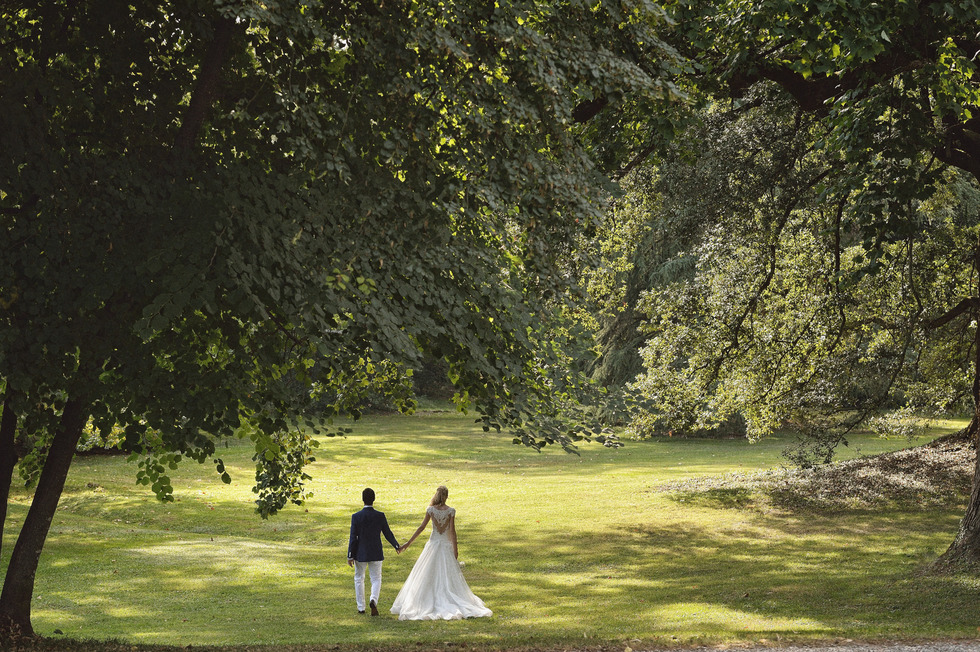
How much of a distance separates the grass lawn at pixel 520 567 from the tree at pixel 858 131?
2.55m

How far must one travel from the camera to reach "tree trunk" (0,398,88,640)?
352 inches

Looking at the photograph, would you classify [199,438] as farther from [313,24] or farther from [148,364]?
[313,24]

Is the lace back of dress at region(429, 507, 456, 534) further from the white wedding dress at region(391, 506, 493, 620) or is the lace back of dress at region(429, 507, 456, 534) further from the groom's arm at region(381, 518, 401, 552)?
the groom's arm at region(381, 518, 401, 552)

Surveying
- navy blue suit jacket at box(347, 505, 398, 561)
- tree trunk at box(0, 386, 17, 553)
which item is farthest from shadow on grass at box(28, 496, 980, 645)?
tree trunk at box(0, 386, 17, 553)

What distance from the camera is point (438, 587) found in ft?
41.3

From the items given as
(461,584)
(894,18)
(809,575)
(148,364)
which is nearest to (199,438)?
(148,364)

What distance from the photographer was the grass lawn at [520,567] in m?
11.5

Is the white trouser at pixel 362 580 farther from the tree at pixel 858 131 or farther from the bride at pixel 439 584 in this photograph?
the tree at pixel 858 131

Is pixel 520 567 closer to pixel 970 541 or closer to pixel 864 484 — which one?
pixel 970 541

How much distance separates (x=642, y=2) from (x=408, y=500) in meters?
18.6

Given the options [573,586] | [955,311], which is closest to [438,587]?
[573,586]

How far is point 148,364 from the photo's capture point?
23.8 feet

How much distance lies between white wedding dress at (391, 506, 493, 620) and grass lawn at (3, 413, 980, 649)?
0.33m

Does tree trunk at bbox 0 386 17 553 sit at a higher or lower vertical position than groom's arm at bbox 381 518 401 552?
higher
